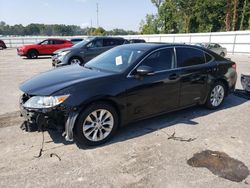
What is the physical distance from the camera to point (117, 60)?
14.2 feet

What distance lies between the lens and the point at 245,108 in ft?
18.3

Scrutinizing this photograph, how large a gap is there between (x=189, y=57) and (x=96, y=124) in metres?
2.50

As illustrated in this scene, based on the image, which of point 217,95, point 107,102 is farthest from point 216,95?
point 107,102

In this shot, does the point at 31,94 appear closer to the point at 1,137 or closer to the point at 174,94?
the point at 1,137

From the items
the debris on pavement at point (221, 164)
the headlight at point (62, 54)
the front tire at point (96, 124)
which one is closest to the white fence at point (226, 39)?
the headlight at point (62, 54)

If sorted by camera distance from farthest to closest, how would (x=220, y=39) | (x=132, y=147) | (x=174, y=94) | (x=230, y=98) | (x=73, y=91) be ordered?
(x=220, y=39)
(x=230, y=98)
(x=174, y=94)
(x=132, y=147)
(x=73, y=91)

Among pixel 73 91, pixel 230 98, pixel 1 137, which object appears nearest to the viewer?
pixel 73 91

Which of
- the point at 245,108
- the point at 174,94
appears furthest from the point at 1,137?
the point at 245,108

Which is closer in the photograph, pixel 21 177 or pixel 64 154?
pixel 21 177

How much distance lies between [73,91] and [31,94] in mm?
667

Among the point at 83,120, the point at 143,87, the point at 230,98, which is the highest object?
the point at 143,87

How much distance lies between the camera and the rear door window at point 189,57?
4602 millimetres

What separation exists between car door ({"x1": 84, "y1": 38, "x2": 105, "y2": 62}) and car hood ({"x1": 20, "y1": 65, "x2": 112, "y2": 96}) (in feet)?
22.8

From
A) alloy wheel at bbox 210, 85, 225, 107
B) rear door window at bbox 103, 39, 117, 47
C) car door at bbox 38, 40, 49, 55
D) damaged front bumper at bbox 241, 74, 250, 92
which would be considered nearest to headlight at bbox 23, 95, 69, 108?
alloy wheel at bbox 210, 85, 225, 107
